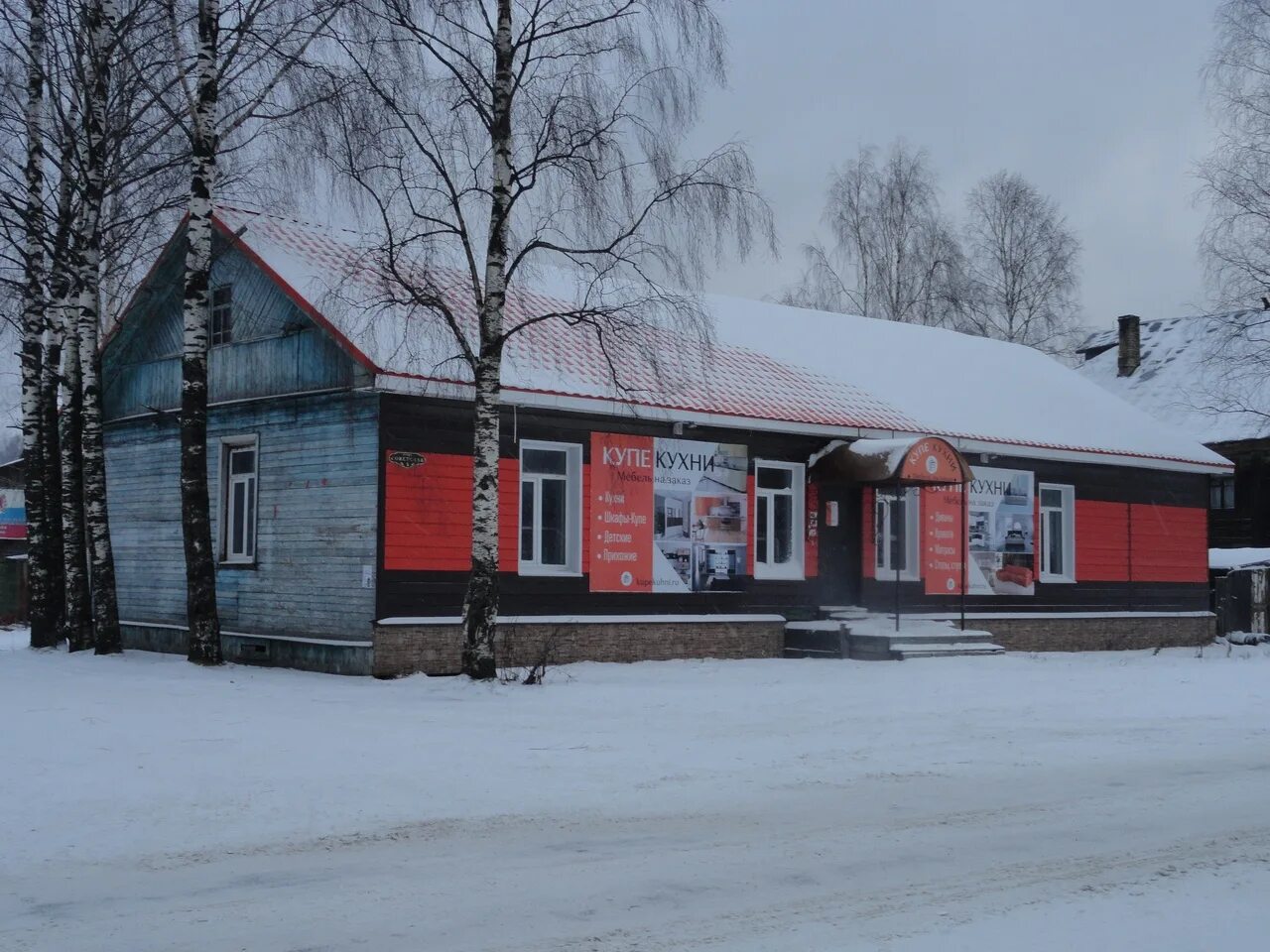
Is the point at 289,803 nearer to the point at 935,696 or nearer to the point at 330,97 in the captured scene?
the point at 935,696

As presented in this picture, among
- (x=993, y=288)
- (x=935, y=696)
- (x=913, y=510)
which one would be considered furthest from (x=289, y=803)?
(x=993, y=288)

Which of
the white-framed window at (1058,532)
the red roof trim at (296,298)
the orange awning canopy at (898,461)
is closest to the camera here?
the red roof trim at (296,298)

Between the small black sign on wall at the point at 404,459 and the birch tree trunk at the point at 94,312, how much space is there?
439cm

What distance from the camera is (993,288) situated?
46688mm

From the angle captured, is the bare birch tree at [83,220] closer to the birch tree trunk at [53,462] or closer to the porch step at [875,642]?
the birch tree trunk at [53,462]

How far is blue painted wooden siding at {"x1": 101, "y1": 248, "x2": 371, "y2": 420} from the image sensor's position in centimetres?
1805

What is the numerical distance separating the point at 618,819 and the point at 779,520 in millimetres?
13421

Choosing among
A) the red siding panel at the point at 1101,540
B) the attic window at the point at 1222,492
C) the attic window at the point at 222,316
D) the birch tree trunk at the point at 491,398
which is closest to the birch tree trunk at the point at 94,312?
the attic window at the point at 222,316

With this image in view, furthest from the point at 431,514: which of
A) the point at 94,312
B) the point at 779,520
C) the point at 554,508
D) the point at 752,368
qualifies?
the point at 752,368

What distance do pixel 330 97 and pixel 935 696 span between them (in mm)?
10330

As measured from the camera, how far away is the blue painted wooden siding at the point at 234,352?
1805 cm

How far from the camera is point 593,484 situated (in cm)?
1903

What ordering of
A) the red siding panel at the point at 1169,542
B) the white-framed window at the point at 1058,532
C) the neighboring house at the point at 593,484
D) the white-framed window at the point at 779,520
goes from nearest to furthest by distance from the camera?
1. the neighboring house at the point at 593,484
2. the white-framed window at the point at 779,520
3. the white-framed window at the point at 1058,532
4. the red siding panel at the point at 1169,542

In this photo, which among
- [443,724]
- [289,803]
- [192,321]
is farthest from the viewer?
[192,321]
